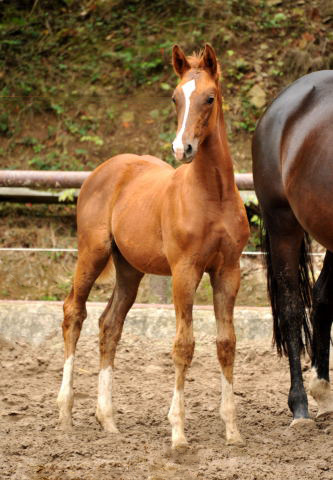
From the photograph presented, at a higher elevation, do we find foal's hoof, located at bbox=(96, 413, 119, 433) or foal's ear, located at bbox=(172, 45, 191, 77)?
foal's ear, located at bbox=(172, 45, 191, 77)

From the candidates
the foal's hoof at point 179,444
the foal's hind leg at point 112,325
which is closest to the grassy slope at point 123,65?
the foal's hind leg at point 112,325

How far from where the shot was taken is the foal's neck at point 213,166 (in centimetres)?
378

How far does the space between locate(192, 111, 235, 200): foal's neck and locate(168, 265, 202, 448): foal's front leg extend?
445mm

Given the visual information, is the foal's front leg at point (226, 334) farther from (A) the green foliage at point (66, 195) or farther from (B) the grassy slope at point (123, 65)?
(B) the grassy slope at point (123, 65)

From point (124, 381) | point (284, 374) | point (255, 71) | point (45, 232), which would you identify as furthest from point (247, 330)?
point (255, 71)

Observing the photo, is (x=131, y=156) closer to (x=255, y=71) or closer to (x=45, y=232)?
(x=45, y=232)

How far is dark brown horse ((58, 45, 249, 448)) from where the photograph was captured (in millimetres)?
3648

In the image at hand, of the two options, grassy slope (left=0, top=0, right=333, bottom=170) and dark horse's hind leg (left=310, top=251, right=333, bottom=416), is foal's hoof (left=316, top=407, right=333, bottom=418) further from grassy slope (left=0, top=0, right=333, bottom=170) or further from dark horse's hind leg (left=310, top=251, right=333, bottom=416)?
→ grassy slope (left=0, top=0, right=333, bottom=170)

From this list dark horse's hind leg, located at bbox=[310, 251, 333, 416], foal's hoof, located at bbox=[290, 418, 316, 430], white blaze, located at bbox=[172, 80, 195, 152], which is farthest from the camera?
dark horse's hind leg, located at bbox=[310, 251, 333, 416]

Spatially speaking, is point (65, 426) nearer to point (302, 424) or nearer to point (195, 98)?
point (302, 424)

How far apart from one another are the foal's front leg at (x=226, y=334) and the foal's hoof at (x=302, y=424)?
0.44 metres

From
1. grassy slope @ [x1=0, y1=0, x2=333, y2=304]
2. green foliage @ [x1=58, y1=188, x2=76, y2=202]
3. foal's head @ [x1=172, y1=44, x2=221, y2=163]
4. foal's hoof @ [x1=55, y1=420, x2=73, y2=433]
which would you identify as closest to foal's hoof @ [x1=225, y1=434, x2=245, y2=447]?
foal's hoof @ [x1=55, y1=420, x2=73, y2=433]

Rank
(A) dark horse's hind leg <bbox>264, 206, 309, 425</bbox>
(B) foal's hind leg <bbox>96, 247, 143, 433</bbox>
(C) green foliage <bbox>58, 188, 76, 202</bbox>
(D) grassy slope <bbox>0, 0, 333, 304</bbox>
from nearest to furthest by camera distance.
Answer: (B) foal's hind leg <bbox>96, 247, 143, 433</bbox>
(A) dark horse's hind leg <bbox>264, 206, 309, 425</bbox>
(C) green foliage <bbox>58, 188, 76, 202</bbox>
(D) grassy slope <bbox>0, 0, 333, 304</bbox>

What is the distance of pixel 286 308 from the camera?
449 centimetres
